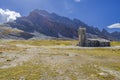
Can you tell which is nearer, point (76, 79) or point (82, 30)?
point (76, 79)

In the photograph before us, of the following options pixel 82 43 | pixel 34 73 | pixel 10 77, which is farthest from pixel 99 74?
pixel 82 43

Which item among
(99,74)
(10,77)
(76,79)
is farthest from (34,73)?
(99,74)

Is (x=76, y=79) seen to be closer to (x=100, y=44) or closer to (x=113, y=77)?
(x=113, y=77)

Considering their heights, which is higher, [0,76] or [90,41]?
[90,41]

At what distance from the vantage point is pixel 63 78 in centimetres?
2650

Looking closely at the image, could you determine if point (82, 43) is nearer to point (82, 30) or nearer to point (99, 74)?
point (82, 30)

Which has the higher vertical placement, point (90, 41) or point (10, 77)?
point (90, 41)

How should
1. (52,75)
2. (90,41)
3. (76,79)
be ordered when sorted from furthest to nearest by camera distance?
(90,41), (52,75), (76,79)

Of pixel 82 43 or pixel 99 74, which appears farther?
pixel 82 43

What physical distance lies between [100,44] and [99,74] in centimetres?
9235

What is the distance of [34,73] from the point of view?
29016 millimetres

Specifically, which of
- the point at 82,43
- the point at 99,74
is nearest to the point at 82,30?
the point at 82,43

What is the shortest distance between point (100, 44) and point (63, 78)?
315 ft

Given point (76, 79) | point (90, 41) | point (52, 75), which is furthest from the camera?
point (90, 41)
